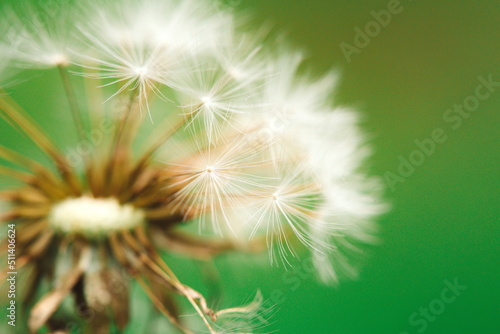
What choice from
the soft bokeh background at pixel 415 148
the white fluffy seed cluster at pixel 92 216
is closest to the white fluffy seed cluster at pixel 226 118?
the white fluffy seed cluster at pixel 92 216

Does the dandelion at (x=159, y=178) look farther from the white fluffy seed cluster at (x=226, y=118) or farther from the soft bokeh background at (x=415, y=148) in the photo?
the soft bokeh background at (x=415, y=148)

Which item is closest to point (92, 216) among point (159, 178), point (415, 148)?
point (159, 178)

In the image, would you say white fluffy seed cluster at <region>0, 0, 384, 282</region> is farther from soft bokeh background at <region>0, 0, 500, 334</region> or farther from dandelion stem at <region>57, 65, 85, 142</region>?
soft bokeh background at <region>0, 0, 500, 334</region>

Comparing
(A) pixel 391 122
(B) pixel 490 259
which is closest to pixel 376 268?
(B) pixel 490 259

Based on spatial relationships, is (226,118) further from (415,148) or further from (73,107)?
(415,148)

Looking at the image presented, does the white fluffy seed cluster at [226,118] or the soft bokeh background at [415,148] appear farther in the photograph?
the soft bokeh background at [415,148]

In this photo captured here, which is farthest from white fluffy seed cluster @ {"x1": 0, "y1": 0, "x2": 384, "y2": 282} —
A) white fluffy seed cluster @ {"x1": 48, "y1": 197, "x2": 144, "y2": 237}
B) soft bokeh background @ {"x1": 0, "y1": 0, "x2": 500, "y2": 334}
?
soft bokeh background @ {"x1": 0, "y1": 0, "x2": 500, "y2": 334}
